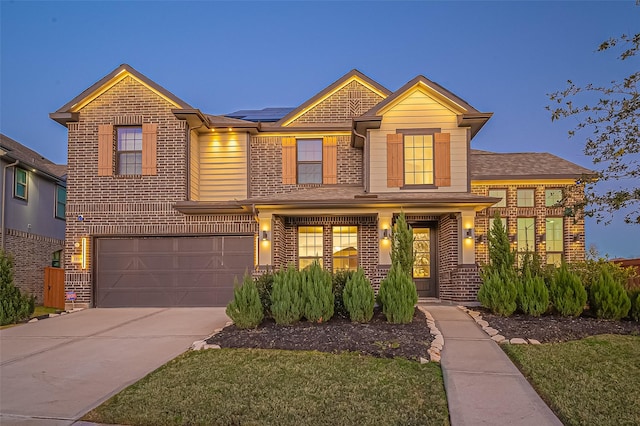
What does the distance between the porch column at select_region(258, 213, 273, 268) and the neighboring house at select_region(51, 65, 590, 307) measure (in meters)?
0.04

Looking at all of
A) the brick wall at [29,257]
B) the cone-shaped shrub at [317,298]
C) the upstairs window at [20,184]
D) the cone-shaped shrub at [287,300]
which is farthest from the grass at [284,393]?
the upstairs window at [20,184]

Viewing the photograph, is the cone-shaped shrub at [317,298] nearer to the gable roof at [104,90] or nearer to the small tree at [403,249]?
the small tree at [403,249]

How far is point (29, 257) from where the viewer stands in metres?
17.2

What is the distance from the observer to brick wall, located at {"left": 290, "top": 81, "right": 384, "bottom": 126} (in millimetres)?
15211

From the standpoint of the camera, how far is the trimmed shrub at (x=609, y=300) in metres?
9.44

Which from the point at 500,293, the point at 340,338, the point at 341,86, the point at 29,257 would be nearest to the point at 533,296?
the point at 500,293

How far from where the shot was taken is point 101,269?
45.4 ft

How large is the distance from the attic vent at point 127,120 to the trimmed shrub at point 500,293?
992 cm

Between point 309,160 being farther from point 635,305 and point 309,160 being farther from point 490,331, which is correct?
point 635,305

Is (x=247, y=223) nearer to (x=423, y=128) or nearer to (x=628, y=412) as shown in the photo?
(x=423, y=128)

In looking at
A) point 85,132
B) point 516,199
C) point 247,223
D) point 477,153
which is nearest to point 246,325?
point 247,223

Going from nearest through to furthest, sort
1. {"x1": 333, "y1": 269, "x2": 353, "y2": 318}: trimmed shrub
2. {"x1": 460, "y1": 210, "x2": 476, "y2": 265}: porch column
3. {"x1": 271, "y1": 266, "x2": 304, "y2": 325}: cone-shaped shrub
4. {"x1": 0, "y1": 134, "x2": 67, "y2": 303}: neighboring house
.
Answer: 1. {"x1": 271, "y1": 266, "x2": 304, "y2": 325}: cone-shaped shrub
2. {"x1": 333, "y1": 269, "x2": 353, "y2": 318}: trimmed shrub
3. {"x1": 460, "y1": 210, "x2": 476, "y2": 265}: porch column
4. {"x1": 0, "y1": 134, "x2": 67, "y2": 303}: neighboring house

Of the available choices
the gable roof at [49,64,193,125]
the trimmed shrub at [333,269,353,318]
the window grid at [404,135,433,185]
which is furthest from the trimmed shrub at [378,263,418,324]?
the gable roof at [49,64,193,125]

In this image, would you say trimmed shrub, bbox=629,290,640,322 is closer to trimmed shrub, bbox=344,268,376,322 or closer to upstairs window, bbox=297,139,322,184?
trimmed shrub, bbox=344,268,376,322
